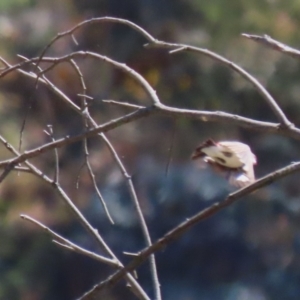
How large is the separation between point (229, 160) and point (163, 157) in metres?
2.79

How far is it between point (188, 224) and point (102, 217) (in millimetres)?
3049

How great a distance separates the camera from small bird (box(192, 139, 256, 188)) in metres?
0.93

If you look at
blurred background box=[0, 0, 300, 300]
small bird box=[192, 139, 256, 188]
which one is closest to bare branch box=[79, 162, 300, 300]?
small bird box=[192, 139, 256, 188]

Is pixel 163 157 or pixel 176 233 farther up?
pixel 176 233

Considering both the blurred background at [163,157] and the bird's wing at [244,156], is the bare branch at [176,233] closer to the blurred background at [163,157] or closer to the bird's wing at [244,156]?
the bird's wing at [244,156]

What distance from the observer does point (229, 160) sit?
95cm

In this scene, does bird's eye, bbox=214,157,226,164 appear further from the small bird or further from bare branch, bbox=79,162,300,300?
bare branch, bbox=79,162,300,300

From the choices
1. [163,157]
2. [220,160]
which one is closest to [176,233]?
[220,160]

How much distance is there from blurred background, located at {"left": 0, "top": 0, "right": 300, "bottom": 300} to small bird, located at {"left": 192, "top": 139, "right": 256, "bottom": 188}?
2.33 meters

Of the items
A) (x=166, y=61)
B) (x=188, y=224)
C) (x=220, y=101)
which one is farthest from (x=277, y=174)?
(x=166, y=61)

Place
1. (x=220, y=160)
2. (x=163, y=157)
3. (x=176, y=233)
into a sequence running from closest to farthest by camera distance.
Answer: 1. (x=176, y=233)
2. (x=220, y=160)
3. (x=163, y=157)

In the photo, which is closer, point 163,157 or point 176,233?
point 176,233

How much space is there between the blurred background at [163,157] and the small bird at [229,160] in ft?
7.64

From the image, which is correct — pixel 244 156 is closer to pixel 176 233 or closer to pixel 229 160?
pixel 229 160
